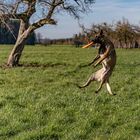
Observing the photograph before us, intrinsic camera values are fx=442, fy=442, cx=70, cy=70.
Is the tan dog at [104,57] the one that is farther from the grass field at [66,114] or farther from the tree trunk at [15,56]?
the tree trunk at [15,56]

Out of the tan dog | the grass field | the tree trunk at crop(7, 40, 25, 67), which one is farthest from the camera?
the tree trunk at crop(7, 40, 25, 67)

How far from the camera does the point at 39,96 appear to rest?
14109mm

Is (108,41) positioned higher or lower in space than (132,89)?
higher

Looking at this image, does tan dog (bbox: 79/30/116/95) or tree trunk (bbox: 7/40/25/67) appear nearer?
tan dog (bbox: 79/30/116/95)

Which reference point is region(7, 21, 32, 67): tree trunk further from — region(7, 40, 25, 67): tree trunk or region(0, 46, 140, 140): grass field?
region(0, 46, 140, 140): grass field

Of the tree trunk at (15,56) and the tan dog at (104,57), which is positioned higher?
the tan dog at (104,57)

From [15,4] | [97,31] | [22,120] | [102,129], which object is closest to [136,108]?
[102,129]

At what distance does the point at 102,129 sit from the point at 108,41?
266 inches

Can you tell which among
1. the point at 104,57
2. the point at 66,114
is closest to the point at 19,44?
the point at 66,114

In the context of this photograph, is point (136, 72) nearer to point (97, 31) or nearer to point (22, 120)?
point (22, 120)

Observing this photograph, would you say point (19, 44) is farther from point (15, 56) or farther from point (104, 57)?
point (104, 57)

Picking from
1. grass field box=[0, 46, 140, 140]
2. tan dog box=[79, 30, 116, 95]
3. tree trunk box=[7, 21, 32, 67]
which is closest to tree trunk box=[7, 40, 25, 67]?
tree trunk box=[7, 21, 32, 67]

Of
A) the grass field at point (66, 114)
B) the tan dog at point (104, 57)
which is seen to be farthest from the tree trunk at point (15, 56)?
the tan dog at point (104, 57)

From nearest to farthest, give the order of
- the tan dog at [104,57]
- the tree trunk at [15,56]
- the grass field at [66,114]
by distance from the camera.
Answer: the tan dog at [104,57] < the grass field at [66,114] < the tree trunk at [15,56]
